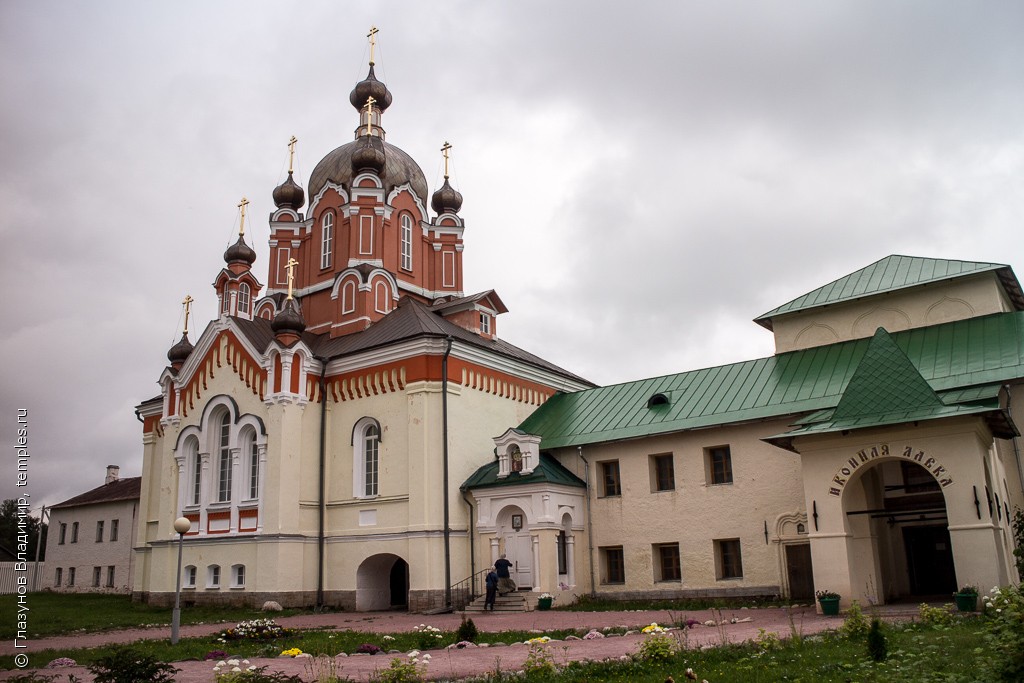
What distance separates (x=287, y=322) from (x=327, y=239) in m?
6.57

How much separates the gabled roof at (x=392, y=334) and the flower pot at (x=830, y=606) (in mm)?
12523

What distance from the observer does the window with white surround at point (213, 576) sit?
25859 mm

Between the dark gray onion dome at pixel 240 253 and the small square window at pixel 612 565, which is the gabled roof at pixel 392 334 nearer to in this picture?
the dark gray onion dome at pixel 240 253

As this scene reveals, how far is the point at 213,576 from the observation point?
85.4 feet

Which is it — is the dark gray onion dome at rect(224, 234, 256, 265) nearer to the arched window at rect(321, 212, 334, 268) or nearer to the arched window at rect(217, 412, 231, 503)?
the arched window at rect(321, 212, 334, 268)

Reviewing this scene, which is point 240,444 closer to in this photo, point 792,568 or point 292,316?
point 292,316

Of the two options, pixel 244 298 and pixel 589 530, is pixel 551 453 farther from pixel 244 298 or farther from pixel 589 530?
pixel 244 298

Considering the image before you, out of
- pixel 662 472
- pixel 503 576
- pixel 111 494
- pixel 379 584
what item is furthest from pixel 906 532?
pixel 111 494

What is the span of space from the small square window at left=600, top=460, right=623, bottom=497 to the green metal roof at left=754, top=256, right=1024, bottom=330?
6.26m

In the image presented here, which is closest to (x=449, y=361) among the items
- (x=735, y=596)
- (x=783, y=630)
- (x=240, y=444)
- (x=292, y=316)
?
(x=292, y=316)

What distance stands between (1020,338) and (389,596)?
18635 mm

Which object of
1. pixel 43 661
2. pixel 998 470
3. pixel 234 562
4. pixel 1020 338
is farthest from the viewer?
pixel 234 562

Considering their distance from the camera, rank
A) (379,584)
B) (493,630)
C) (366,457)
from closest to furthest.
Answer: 1. (493,630)
2. (379,584)
3. (366,457)

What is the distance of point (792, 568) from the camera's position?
829 inches
